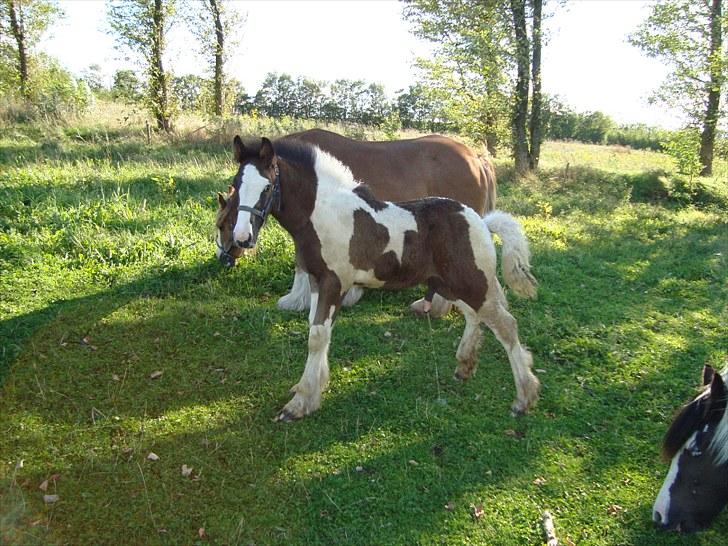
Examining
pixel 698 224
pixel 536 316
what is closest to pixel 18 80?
pixel 536 316

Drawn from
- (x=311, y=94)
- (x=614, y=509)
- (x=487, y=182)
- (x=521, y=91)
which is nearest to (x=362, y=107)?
(x=311, y=94)

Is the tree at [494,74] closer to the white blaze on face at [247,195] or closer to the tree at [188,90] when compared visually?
the tree at [188,90]

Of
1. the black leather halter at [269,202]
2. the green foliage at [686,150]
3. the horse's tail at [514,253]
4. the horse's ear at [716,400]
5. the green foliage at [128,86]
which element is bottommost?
the horse's ear at [716,400]

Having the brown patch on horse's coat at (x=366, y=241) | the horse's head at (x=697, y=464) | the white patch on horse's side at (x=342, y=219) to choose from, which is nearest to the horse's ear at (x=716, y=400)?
the horse's head at (x=697, y=464)

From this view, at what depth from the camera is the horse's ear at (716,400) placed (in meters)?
3.10

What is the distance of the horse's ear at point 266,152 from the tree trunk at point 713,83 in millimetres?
16762

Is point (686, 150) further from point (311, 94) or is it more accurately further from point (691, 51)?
point (311, 94)

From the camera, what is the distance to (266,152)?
154 inches

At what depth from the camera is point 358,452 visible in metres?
3.97

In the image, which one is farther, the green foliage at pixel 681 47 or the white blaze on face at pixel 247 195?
the green foliage at pixel 681 47

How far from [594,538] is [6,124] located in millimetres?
16312

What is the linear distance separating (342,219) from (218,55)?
13.7 metres

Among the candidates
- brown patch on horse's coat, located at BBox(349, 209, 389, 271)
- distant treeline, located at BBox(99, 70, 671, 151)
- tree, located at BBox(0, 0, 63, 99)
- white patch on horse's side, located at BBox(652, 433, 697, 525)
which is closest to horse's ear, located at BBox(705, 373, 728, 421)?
white patch on horse's side, located at BBox(652, 433, 697, 525)

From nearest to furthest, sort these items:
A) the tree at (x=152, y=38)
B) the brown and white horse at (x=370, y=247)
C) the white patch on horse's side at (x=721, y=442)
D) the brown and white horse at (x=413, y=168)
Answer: the white patch on horse's side at (x=721, y=442)
the brown and white horse at (x=370, y=247)
the brown and white horse at (x=413, y=168)
the tree at (x=152, y=38)
